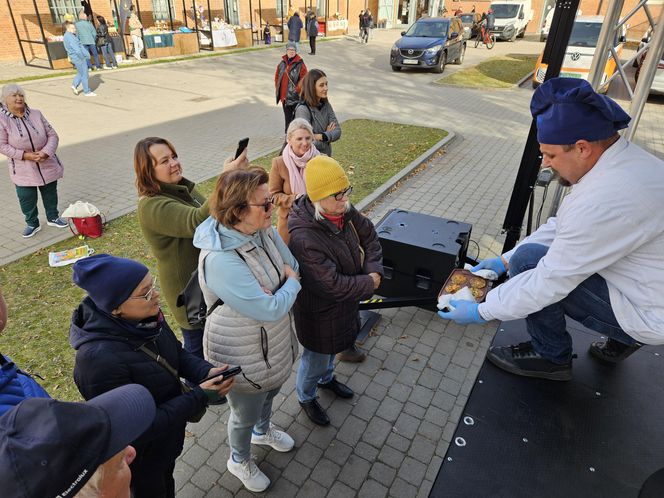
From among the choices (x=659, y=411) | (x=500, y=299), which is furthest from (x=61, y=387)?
(x=659, y=411)

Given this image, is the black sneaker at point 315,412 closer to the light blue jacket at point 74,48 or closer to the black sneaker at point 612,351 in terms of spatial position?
the black sneaker at point 612,351

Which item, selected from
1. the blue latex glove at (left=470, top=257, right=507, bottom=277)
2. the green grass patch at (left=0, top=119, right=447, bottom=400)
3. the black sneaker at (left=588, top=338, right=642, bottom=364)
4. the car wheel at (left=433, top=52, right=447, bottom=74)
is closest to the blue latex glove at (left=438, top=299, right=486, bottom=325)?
the blue latex glove at (left=470, top=257, right=507, bottom=277)

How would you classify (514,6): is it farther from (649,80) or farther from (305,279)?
(305,279)

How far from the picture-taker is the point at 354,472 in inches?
116

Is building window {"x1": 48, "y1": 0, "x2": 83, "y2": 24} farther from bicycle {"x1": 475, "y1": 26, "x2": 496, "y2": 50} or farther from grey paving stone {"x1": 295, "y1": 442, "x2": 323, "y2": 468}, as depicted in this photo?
bicycle {"x1": 475, "y1": 26, "x2": 496, "y2": 50}

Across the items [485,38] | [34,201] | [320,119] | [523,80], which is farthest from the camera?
[485,38]

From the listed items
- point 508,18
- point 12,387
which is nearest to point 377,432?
point 12,387

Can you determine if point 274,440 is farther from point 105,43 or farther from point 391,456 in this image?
point 105,43

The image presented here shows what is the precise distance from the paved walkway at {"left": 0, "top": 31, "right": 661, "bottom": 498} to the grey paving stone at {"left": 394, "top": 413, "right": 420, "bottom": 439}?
0.01 meters

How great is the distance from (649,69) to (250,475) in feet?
16.3

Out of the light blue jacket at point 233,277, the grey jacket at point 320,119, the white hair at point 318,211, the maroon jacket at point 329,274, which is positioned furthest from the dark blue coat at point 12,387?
the grey jacket at point 320,119

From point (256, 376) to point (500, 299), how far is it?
1374 millimetres

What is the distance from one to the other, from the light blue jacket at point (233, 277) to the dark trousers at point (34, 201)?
4.56 metres

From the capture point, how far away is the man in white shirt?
1.90 meters
